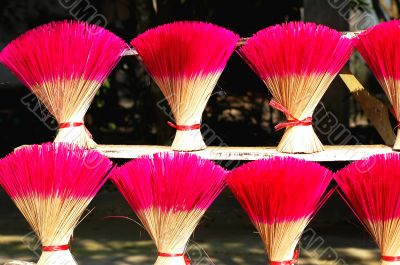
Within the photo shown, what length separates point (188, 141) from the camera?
10.9 feet

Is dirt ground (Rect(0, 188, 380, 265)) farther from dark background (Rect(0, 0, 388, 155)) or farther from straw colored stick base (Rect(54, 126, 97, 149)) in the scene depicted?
straw colored stick base (Rect(54, 126, 97, 149))

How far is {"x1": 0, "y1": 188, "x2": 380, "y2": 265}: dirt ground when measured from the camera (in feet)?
16.6

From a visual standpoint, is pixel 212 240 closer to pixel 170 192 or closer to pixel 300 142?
pixel 300 142

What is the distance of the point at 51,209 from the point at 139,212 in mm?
315

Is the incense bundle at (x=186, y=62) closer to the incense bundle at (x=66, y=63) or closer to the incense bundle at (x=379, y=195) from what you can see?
the incense bundle at (x=66, y=63)

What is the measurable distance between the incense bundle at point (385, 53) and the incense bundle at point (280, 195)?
0.51 meters

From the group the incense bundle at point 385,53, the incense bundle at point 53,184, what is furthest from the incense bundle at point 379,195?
the incense bundle at point 53,184

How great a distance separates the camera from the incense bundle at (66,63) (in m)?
3.26

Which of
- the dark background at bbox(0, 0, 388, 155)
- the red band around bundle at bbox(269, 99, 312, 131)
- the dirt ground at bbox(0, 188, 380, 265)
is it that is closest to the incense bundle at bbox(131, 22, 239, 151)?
the red band around bundle at bbox(269, 99, 312, 131)

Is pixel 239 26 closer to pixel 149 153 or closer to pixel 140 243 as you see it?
pixel 140 243

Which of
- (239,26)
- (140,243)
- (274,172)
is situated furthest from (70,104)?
(239,26)

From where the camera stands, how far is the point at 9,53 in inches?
132

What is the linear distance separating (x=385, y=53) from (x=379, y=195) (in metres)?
0.57

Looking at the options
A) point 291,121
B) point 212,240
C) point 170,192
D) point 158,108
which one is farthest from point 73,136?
point 158,108
